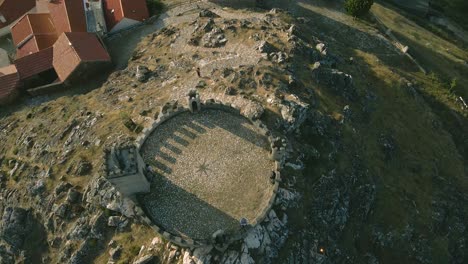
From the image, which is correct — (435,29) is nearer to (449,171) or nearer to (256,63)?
(449,171)

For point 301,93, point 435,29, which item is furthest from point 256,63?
point 435,29

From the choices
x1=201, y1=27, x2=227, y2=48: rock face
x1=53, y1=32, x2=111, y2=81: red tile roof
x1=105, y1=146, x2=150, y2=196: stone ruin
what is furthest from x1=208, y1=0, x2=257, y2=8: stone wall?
x1=105, y1=146, x2=150, y2=196: stone ruin

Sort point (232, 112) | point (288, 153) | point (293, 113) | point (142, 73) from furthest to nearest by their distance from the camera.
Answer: point (142, 73) < point (293, 113) < point (232, 112) < point (288, 153)

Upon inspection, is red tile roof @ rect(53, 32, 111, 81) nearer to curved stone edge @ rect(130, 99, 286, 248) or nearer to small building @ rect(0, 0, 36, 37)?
small building @ rect(0, 0, 36, 37)

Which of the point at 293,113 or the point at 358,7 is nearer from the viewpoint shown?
the point at 293,113

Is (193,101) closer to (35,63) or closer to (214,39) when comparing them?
(214,39)

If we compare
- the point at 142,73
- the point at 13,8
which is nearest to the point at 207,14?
the point at 142,73

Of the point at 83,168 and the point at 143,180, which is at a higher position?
the point at 143,180
